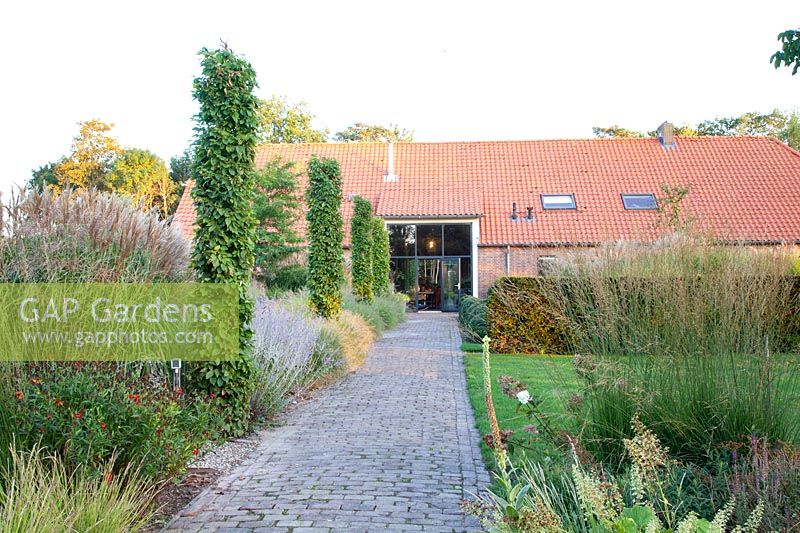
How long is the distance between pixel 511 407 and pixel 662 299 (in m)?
3.54

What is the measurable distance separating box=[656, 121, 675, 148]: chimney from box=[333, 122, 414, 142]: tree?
20.5 meters

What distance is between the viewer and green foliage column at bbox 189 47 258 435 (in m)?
6.73

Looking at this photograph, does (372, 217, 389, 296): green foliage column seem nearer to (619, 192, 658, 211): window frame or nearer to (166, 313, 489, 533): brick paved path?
(619, 192, 658, 211): window frame

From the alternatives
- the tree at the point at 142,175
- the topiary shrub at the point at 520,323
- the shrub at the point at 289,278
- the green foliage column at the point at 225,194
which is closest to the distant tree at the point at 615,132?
the tree at the point at 142,175

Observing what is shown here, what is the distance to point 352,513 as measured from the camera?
173 inches

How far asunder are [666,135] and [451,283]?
1242cm

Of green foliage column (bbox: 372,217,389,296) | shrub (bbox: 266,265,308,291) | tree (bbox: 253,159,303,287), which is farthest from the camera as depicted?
green foliage column (bbox: 372,217,389,296)

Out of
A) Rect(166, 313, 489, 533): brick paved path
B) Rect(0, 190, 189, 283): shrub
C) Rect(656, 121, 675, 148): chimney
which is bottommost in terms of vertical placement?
Rect(166, 313, 489, 533): brick paved path

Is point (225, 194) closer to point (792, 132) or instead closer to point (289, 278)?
point (289, 278)

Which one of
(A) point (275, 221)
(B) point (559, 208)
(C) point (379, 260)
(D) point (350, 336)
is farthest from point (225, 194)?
(B) point (559, 208)

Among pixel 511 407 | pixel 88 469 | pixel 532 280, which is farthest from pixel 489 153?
pixel 88 469

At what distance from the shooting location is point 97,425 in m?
4.09

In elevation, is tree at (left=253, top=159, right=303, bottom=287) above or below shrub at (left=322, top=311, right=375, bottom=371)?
above

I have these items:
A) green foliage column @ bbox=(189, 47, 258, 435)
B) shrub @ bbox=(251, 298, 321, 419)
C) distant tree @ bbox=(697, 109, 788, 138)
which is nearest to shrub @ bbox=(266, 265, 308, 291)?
shrub @ bbox=(251, 298, 321, 419)
